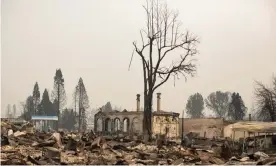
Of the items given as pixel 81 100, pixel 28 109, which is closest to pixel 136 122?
pixel 81 100

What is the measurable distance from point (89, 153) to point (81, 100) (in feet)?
7.57

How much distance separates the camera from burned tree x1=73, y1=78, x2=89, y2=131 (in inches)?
307

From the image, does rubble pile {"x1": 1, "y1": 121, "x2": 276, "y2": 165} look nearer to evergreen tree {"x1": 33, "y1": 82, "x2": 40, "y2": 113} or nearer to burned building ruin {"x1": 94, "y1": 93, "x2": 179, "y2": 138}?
evergreen tree {"x1": 33, "y1": 82, "x2": 40, "y2": 113}

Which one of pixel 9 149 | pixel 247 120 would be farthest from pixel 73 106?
pixel 247 120

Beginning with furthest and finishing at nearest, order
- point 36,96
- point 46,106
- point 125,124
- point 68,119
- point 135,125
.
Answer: point 125,124 → point 135,125 → point 68,119 → point 46,106 → point 36,96

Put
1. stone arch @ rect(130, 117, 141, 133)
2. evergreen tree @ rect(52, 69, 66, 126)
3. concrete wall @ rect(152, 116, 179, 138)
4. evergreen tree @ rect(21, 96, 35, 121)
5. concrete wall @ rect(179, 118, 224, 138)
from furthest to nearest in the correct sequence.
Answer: concrete wall @ rect(179, 118, 224, 138) < stone arch @ rect(130, 117, 141, 133) < concrete wall @ rect(152, 116, 179, 138) < evergreen tree @ rect(52, 69, 66, 126) < evergreen tree @ rect(21, 96, 35, 121)

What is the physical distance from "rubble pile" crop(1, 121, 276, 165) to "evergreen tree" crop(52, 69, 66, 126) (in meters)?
0.92

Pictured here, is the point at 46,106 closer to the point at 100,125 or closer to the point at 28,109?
the point at 28,109

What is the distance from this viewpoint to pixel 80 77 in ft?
25.3

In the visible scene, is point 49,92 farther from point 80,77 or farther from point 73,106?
point 73,106

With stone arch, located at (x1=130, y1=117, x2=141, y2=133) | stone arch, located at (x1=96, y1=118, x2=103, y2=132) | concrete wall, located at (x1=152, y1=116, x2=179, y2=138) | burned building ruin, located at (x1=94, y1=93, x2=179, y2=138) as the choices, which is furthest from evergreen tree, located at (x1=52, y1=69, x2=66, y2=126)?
stone arch, located at (x1=96, y1=118, x2=103, y2=132)

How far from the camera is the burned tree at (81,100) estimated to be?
7.81 metres

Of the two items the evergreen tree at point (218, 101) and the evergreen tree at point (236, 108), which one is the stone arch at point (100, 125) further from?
the evergreen tree at point (236, 108)

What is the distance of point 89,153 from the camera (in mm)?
6066
